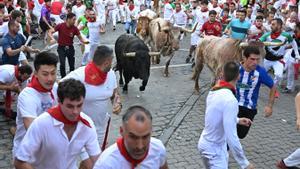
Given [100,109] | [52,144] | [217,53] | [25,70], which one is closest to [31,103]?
[52,144]

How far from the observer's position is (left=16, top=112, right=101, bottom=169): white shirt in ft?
12.8

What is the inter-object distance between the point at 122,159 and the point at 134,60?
26.2ft

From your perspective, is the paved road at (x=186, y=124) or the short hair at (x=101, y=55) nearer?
the short hair at (x=101, y=55)

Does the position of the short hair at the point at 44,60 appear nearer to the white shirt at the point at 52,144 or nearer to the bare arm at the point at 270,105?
the white shirt at the point at 52,144

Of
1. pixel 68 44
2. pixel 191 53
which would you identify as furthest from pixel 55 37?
pixel 191 53

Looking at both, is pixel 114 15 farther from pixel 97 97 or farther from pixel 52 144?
pixel 52 144

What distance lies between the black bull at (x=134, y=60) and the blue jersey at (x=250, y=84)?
4196 mm

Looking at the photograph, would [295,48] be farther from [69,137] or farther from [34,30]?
[34,30]

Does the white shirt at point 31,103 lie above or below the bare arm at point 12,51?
above

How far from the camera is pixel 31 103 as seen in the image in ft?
15.9

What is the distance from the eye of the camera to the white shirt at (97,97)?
6094 mm

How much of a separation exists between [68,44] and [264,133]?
17.9ft

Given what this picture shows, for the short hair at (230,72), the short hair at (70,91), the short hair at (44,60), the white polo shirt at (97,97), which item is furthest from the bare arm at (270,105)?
the short hair at (70,91)

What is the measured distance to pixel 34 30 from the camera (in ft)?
61.8
